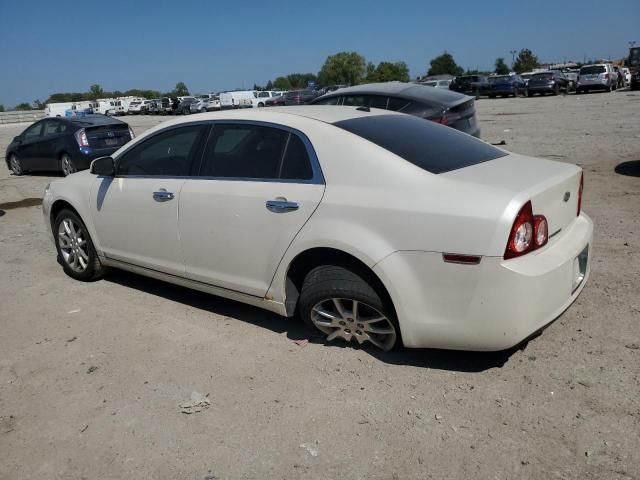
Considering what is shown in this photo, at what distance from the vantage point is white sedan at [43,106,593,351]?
3.01m

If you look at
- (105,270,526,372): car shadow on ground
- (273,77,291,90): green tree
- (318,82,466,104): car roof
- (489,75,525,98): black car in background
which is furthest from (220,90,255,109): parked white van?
(273,77,291,90): green tree

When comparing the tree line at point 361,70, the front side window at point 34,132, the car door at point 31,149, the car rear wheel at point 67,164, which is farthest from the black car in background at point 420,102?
the tree line at point 361,70

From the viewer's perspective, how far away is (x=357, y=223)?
10.9 feet

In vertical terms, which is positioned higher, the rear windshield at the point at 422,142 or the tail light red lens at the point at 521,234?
the rear windshield at the point at 422,142

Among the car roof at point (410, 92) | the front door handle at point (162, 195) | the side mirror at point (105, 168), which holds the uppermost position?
the car roof at point (410, 92)

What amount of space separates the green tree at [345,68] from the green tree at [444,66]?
1314 centimetres

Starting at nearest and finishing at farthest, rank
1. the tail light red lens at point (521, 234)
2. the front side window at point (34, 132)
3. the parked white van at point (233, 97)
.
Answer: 1. the tail light red lens at point (521, 234)
2. the front side window at point (34, 132)
3. the parked white van at point (233, 97)

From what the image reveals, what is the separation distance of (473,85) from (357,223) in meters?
37.9

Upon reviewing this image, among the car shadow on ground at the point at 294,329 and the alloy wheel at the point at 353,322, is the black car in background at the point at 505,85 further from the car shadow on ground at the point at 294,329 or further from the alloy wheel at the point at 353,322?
the alloy wheel at the point at 353,322

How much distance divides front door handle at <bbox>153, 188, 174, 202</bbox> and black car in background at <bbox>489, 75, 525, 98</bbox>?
3727cm

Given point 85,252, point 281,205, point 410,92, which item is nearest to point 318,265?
point 281,205

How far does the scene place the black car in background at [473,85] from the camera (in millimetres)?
38375

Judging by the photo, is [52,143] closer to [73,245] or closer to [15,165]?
[15,165]

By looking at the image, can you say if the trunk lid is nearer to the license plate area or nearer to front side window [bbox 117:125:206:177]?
the license plate area
